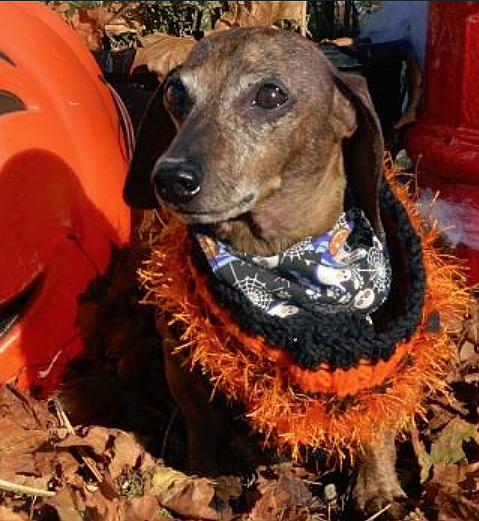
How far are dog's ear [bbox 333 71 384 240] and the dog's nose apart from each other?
0.43 metres

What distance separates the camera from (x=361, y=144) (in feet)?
7.76

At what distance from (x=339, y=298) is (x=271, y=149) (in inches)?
14.7

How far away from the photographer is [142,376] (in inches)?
114

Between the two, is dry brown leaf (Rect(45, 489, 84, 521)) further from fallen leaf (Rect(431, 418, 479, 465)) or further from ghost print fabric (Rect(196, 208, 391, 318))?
fallen leaf (Rect(431, 418, 479, 465))

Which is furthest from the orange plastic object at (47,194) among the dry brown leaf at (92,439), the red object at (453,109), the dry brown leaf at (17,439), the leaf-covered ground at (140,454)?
the red object at (453,109)

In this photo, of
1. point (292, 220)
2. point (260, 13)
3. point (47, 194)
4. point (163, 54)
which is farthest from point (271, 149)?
point (260, 13)

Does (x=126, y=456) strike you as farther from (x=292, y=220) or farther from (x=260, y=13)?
(x=260, y=13)

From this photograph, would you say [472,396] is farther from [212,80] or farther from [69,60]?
[69,60]

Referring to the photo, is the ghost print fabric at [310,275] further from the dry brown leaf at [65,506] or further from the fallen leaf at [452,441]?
the dry brown leaf at [65,506]

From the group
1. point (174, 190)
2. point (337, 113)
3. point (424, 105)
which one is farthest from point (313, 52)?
point (424, 105)

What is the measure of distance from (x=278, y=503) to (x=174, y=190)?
2.68ft

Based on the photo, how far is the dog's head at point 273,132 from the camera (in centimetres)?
218

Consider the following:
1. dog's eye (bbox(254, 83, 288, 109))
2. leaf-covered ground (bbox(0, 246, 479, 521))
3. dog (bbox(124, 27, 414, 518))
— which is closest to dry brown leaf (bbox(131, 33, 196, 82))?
leaf-covered ground (bbox(0, 246, 479, 521))

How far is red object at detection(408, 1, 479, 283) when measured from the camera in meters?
2.98
